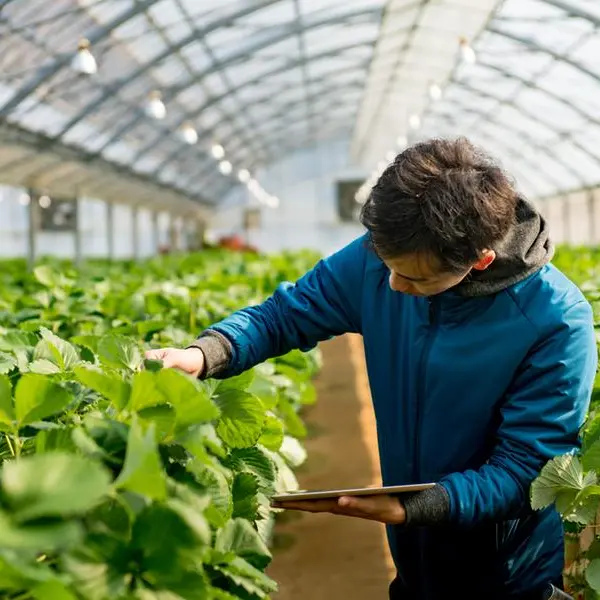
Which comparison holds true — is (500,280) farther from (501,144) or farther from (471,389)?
(501,144)

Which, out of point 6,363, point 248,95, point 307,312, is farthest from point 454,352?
point 248,95

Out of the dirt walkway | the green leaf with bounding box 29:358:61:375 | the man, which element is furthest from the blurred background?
the green leaf with bounding box 29:358:61:375

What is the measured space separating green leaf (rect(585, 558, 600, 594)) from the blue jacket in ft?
0.83

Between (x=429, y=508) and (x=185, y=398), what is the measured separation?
2.61ft

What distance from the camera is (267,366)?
351 cm

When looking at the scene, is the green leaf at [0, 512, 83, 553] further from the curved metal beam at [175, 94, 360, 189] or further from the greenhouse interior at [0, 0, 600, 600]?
the curved metal beam at [175, 94, 360, 189]

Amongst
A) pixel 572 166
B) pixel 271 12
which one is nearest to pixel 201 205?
pixel 572 166

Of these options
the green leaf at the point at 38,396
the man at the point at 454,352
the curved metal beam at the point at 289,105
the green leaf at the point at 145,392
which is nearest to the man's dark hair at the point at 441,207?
the man at the point at 454,352

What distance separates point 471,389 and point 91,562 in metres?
1.18

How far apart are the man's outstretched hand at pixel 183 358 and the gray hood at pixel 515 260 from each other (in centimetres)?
62

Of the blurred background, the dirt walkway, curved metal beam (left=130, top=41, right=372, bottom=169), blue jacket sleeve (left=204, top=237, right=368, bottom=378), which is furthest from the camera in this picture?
curved metal beam (left=130, top=41, right=372, bottom=169)

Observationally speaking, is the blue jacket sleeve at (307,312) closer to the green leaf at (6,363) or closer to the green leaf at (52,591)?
the green leaf at (6,363)

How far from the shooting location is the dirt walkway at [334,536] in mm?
4219

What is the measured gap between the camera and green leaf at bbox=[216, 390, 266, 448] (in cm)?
180
